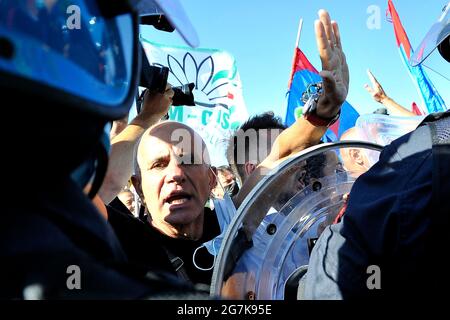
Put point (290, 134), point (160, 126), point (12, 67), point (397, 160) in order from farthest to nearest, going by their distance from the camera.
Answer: point (160, 126) < point (290, 134) < point (397, 160) < point (12, 67)

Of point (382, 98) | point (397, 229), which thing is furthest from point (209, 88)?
point (397, 229)

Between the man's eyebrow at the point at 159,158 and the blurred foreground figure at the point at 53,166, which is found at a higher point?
→ the man's eyebrow at the point at 159,158

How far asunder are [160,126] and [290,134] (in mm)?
657

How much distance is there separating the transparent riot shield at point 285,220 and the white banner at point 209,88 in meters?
3.43

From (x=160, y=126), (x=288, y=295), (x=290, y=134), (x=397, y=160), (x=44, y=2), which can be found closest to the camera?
(x=44, y=2)

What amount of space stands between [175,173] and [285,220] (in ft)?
2.89

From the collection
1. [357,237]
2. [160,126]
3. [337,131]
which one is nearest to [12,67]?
[357,237]

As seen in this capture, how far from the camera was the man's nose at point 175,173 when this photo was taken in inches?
88.7

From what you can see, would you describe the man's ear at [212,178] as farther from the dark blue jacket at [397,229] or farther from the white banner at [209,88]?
the white banner at [209,88]

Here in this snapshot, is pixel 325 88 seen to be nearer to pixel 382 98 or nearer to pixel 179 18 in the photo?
pixel 179 18

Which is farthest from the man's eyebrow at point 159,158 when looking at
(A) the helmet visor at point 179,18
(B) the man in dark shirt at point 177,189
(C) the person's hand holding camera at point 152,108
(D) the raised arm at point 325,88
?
(A) the helmet visor at point 179,18

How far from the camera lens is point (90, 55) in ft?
2.12

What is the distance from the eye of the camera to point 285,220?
149cm
